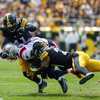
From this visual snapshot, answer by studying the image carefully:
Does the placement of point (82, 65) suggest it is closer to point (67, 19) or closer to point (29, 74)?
point (29, 74)

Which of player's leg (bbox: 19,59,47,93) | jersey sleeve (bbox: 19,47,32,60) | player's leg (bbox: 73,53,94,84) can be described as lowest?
player's leg (bbox: 19,59,47,93)

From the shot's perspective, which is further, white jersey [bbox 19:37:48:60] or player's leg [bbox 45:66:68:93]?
player's leg [bbox 45:66:68:93]

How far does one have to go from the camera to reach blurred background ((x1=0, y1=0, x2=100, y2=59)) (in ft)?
77.1

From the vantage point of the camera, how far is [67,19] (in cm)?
2433

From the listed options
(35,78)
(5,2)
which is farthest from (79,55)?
(5,2)

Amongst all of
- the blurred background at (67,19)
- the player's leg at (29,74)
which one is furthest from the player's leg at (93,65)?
the blurred background at (67,19)

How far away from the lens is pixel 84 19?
24.2 meters

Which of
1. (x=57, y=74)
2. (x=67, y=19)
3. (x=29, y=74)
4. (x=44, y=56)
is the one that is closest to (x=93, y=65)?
(x=57, y=74)

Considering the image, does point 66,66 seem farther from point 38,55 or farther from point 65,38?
point 65,38

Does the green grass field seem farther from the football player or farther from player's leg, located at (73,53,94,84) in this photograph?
the football player

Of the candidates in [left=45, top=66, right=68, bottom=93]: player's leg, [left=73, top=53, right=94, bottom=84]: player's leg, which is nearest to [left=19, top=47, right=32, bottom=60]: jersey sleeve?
[left=45, top=66, right=68, bottom=93]: player's leg

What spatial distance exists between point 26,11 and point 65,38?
2.25m

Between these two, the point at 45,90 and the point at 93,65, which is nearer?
the point at 93,65

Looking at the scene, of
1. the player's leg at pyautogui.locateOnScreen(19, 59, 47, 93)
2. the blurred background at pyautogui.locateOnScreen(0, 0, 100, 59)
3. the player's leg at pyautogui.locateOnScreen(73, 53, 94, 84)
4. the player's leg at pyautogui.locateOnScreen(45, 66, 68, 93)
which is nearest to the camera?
the player's leg at pyautogui.locateOnScreen(73, 53, 94, 84)
